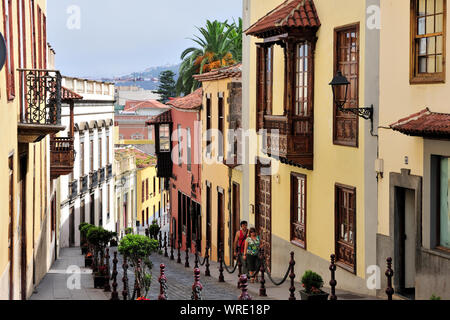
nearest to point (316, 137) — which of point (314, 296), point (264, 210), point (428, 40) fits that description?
point (264, 210)

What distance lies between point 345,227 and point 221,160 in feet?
40.3

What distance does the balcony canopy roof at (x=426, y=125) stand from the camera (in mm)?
11961

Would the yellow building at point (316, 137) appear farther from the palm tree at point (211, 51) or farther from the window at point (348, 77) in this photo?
the palm tree at point (211, 51)

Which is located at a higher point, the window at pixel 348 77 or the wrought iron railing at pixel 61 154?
the window at pixel 348 77

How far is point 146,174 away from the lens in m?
71.3

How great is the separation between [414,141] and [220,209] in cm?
1608

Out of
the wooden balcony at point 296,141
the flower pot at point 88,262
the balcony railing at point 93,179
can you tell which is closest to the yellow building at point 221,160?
the flower pot at point 88,262

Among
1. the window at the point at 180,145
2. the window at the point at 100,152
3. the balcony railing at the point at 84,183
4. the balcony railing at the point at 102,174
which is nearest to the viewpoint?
the window at the point at 180,145

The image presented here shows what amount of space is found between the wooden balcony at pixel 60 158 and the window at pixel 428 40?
16160 millimetres

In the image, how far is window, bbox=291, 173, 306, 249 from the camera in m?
18.9

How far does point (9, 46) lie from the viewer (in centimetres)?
1422

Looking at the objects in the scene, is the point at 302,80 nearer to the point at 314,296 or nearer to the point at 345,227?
the point at 345,227
